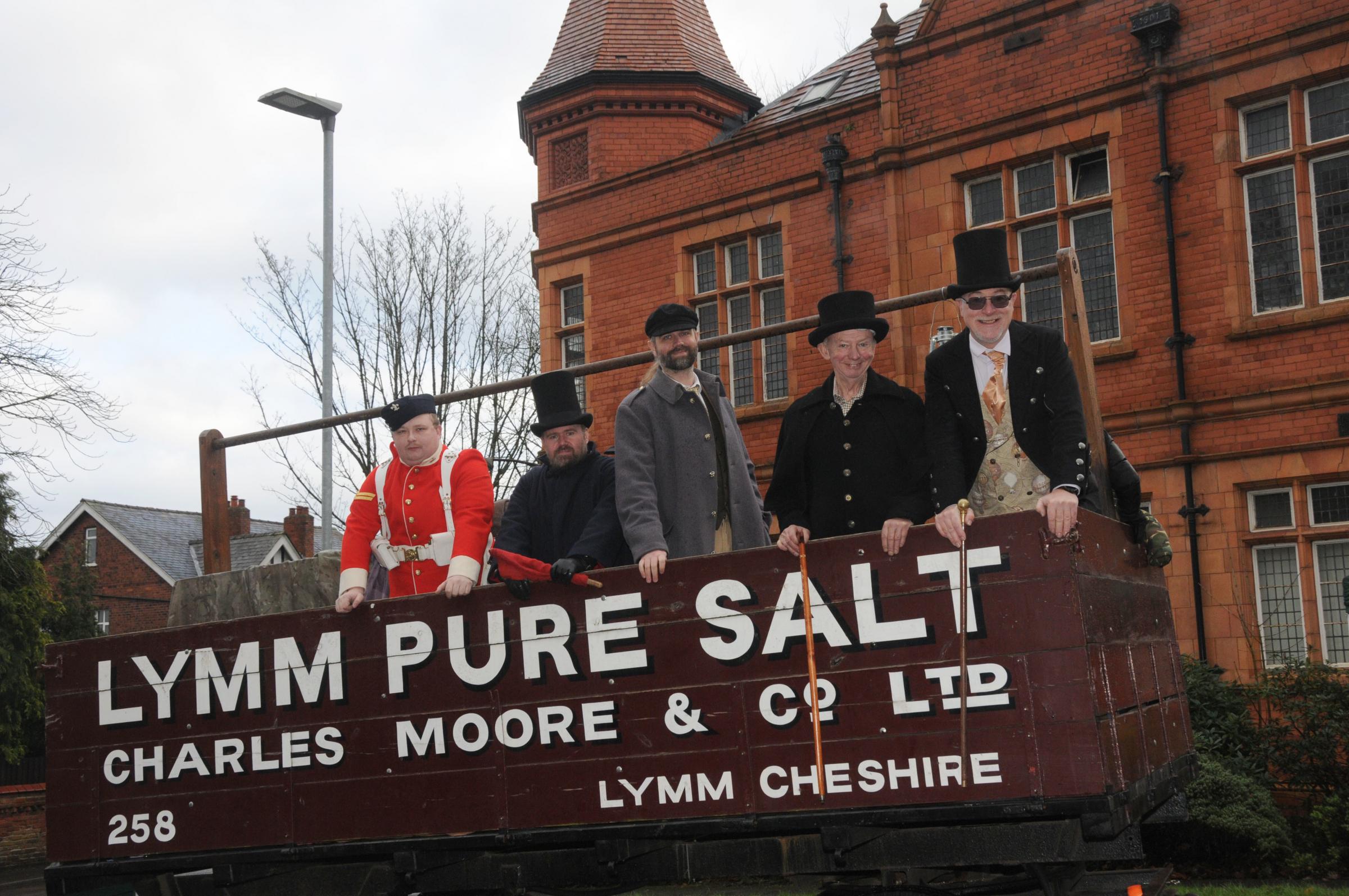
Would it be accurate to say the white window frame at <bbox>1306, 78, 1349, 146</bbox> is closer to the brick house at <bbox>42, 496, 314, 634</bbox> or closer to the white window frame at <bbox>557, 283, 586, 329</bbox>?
the white window frame at <bbox>557, 283, 586, 329</bbox>

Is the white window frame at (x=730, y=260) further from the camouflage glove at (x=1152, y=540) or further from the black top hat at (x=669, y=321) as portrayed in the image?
the camouflage glove at (x=1152, y=540)

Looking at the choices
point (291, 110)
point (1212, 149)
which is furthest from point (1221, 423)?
point (291, 110)

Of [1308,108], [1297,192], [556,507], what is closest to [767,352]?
[1297,192]

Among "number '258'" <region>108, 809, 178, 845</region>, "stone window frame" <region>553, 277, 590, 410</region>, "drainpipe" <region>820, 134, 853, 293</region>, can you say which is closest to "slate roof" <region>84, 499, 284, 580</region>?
"stone window frame" <region>553, 277, 590, 410</region>

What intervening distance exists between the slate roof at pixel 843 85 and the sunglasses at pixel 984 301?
10400mm

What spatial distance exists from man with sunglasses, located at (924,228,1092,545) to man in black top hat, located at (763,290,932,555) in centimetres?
19

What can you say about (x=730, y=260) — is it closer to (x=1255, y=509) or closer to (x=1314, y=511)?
(x=1255, y=509)

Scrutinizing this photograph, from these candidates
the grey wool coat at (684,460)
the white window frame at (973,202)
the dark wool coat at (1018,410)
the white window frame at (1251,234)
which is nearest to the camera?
the dark wool coat at (1018,410)

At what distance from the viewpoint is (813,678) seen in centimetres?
363

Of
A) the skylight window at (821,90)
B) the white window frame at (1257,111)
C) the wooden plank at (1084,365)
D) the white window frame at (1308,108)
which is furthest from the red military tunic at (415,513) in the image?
the skylight window at (821,90)

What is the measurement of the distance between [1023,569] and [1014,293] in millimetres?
1114

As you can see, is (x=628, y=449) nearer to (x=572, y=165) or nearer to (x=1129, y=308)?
(x=1129, y=308)

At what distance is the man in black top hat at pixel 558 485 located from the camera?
4.85 m

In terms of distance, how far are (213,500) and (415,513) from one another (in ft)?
5.57
